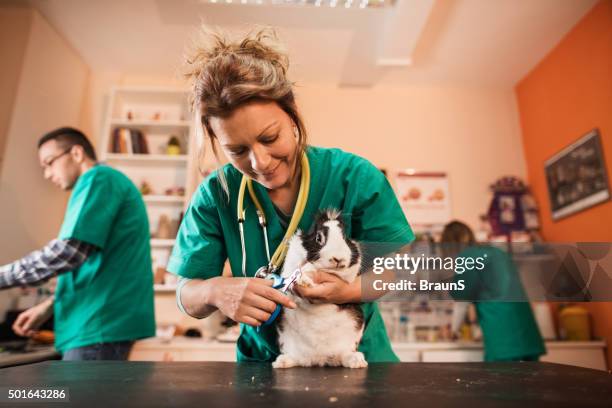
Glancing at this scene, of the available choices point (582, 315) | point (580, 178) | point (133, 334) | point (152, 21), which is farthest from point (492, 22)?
point (133, 334)

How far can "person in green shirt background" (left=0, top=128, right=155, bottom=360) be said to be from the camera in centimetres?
122

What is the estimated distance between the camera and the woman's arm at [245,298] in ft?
2.23

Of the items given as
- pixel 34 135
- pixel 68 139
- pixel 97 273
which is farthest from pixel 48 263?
pixel 34 135

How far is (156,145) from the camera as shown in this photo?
296 cm

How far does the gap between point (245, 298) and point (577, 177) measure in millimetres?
2548

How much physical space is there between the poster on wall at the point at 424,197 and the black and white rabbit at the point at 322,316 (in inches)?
89.4

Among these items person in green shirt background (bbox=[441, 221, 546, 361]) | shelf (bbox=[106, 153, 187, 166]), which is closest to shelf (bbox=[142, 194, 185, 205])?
shelf (bbox=[106, 153, 187, 166])

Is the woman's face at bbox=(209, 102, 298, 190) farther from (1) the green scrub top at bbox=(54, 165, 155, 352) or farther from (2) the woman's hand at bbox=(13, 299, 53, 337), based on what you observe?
(2) the woman's hand at bbox=(13, 299, 53, 337)

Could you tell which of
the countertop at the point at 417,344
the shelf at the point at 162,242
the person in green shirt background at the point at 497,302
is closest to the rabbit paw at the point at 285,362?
the person in green shirt background at the point at 497,302

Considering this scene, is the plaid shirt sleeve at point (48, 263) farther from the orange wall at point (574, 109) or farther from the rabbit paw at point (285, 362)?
the orange wall at point (574, 109)

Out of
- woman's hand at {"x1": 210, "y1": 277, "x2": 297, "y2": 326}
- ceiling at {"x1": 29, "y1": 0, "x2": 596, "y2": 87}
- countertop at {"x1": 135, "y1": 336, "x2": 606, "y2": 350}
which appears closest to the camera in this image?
woman's hand at {"x1": 210, "y1": 277, "x2": 297, "y2": 326}

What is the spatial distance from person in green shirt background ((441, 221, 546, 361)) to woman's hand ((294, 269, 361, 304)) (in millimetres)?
192

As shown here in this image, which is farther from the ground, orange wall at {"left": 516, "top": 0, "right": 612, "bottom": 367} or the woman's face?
orange wall at {"left": 516, "top": 0, "right": 612, "bottom": 367}

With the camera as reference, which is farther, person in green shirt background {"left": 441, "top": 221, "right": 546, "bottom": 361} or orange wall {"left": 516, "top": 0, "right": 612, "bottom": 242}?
orange wall {"left": 516, "top": 0, "right": 612, "bottom": 242}
